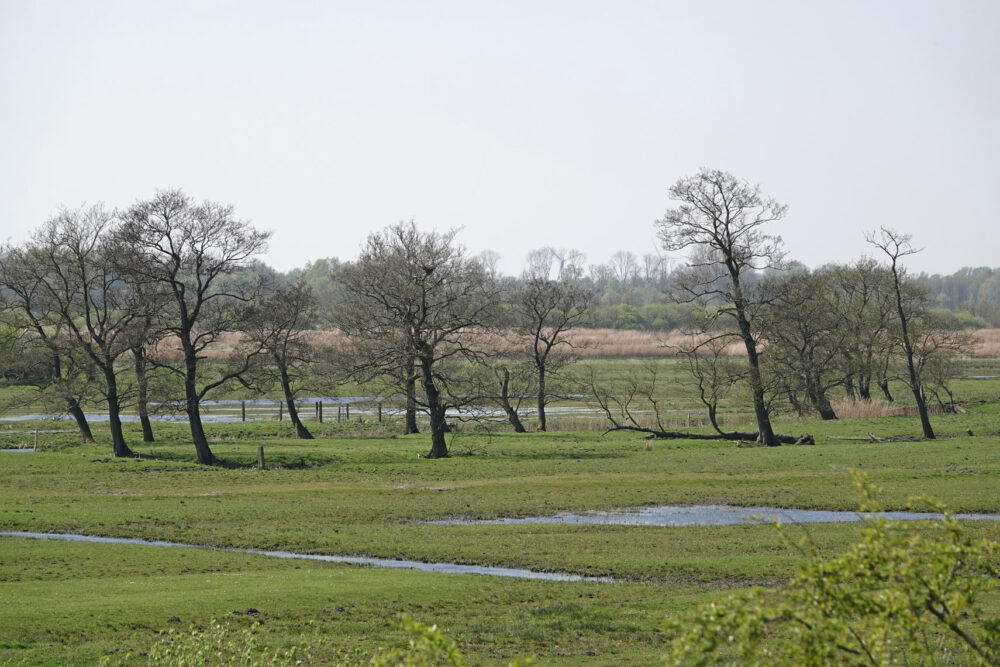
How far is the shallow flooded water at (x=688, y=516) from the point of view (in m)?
31.0

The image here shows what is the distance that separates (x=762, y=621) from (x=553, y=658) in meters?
9.07

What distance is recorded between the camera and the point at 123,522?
31625mm

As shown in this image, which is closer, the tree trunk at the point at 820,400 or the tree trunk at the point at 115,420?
the tree trunk at the point at 115,420

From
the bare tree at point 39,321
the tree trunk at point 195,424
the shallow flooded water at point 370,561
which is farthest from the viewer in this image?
the bare tree at point 39,321

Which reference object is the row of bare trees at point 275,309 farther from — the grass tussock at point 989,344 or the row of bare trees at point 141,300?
the grass tussock at point 989,344

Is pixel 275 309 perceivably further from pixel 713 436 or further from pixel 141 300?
pixel 713 436

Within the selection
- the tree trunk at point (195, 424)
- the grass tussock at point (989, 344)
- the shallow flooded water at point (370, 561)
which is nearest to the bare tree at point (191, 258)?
the tree trunk at point (195, 424)

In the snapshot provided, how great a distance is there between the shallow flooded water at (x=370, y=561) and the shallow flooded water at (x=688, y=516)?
6.12m

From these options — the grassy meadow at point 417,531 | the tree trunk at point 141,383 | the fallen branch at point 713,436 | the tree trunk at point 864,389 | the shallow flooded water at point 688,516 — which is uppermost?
the tree trunk at point 141,383

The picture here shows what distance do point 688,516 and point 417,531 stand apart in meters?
9.12

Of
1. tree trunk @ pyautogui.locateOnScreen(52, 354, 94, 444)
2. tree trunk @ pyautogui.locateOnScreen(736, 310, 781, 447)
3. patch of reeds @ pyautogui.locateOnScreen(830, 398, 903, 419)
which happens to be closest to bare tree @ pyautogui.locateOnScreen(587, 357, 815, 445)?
tree trunk @ pyautogui.locateOnScreen(736, 310, 781, 447)

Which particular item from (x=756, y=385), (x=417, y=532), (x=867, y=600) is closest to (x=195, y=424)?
(x=417, y=532)

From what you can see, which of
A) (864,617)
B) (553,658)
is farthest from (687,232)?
(864,617)

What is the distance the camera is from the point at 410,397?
5150cm
